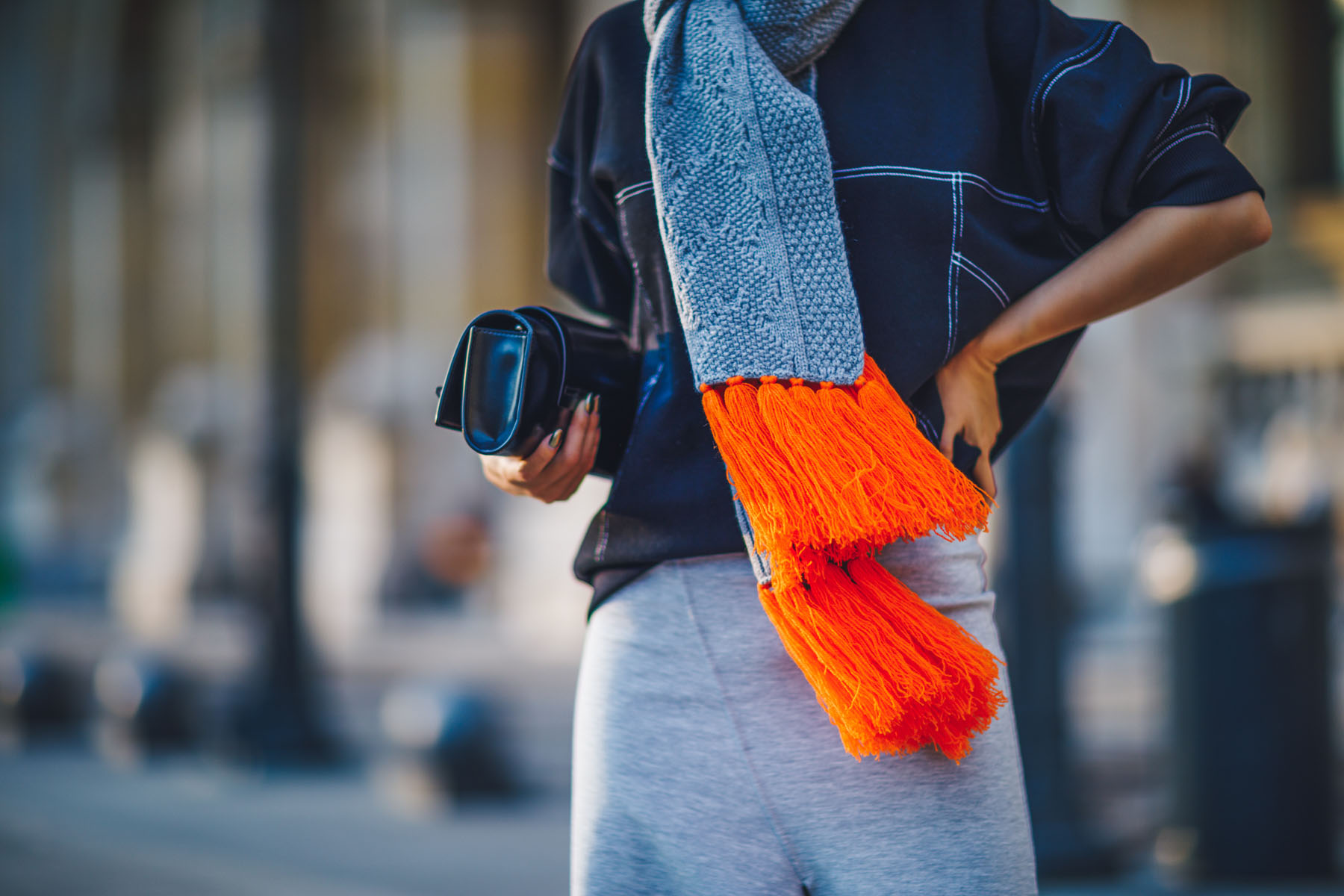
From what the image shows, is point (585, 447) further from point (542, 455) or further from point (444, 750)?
point (444, 750)

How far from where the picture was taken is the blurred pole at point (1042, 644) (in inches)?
181

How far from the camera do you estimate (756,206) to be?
1.35 m

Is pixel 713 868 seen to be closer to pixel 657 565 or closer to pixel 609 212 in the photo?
pixel 657 565

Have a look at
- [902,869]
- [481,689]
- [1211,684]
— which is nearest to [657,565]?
[902,869]

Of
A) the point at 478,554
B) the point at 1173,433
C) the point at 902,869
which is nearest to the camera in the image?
the point at 902,869

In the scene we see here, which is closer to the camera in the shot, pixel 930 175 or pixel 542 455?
pixel 930 175

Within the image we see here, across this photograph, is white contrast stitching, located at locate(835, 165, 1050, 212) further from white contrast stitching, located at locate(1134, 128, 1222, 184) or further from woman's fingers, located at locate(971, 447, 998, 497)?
woman's fingers, located at locate(971, 447, 998, 497)

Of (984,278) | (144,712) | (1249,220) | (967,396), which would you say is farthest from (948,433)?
(144,712)

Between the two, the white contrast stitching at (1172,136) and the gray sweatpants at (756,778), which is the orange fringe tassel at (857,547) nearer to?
the gray sweatpants at (756,778)

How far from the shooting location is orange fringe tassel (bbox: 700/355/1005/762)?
1.23m

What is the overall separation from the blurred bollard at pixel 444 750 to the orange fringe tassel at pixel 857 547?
4.99 m

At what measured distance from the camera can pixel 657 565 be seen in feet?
4.58

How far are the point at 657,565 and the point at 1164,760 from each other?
12.8 feet

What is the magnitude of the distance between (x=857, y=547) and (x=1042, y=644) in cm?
377
